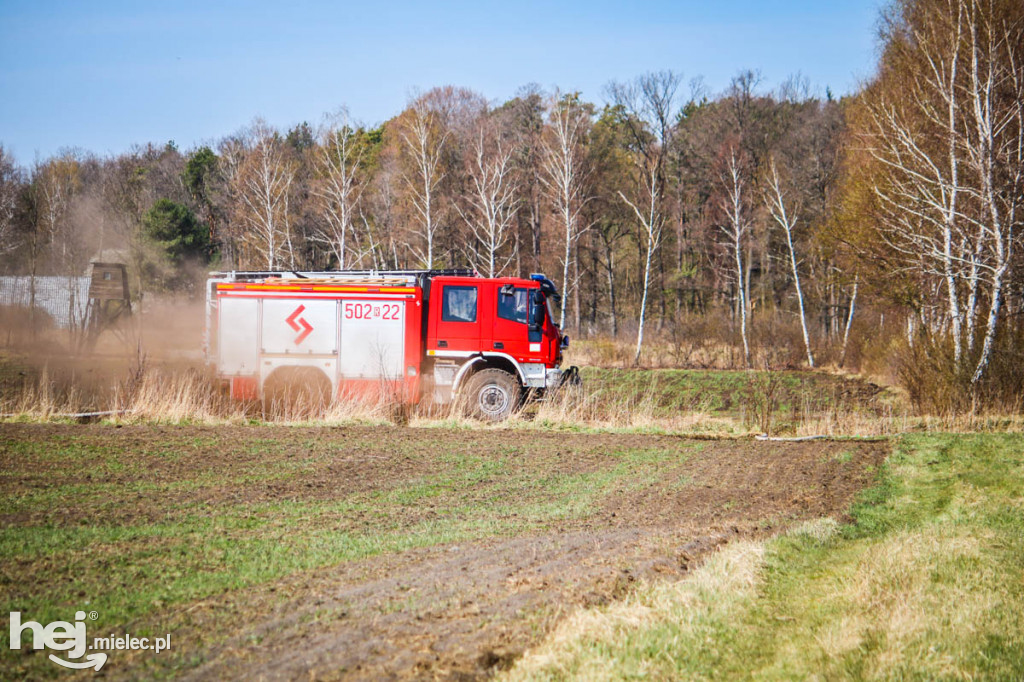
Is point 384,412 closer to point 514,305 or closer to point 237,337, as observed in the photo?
point 514,305

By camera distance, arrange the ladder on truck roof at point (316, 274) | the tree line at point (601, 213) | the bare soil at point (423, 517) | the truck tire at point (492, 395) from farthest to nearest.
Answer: the tree line at point (601, 213) < the ladder on truck roof at point (316, 274) < the truck tire at point (492, 395) < the bare soil at point (423, 517)

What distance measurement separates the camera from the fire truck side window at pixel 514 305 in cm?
1736

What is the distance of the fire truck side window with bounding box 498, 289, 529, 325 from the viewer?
1736cm

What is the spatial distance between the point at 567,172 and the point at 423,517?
101 feet

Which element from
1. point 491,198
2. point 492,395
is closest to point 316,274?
point 492,395

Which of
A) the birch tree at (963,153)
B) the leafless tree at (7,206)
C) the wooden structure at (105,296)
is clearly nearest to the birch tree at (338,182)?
the wooden structure at (105,296)

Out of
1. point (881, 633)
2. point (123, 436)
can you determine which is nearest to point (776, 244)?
point (123, 436)

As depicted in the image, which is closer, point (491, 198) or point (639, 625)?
point (639, 625)

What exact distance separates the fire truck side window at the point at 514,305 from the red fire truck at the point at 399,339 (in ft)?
0.07

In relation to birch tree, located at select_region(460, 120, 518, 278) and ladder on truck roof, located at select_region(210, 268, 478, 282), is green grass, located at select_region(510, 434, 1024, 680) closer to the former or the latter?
ladder on truck roof, located at select_region(210, 268, 478, 282)

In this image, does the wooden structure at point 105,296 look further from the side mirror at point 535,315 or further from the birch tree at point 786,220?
the birch tree at point 786,220

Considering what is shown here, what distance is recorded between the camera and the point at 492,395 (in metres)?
17.5

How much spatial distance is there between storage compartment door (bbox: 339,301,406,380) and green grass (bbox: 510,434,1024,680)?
11.2 m

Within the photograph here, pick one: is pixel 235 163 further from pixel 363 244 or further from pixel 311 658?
pixel 311 658
